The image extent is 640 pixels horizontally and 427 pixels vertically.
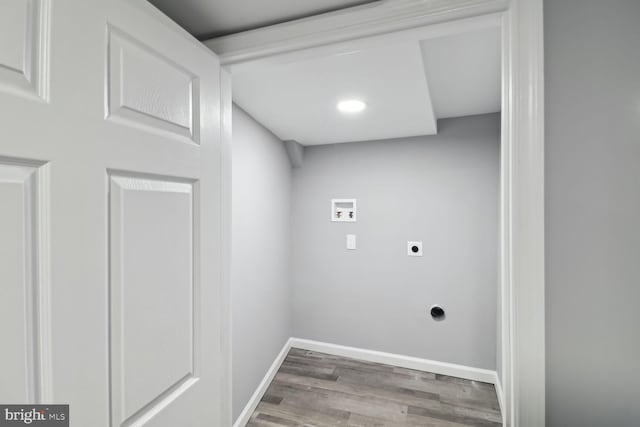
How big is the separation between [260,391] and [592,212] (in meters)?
2.27

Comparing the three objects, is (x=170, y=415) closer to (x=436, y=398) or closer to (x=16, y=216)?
(x=16, y=216)

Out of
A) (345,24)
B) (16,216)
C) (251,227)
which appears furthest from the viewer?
(251,227)

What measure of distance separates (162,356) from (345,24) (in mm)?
1103

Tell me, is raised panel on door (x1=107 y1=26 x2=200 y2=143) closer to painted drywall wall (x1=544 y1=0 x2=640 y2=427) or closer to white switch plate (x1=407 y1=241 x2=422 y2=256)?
painted drywall wall (x1=544 y1=0 x2=640 y2=427)

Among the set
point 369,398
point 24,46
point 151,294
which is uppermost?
point 24,46

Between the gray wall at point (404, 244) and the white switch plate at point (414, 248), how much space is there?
4 cm

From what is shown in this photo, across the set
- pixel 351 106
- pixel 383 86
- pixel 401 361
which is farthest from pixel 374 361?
pixel 383 86

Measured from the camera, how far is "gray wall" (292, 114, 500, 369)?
91.8 inches

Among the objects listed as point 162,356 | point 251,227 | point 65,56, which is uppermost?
point 65,56

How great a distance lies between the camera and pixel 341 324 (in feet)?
9.08

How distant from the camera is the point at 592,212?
71cm

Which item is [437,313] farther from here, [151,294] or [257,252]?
[151,294]

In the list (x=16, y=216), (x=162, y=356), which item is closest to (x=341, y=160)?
(x=162, y=356)

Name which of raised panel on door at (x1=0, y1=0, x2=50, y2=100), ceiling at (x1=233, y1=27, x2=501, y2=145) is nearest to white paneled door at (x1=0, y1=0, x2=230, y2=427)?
raised panel on door at (x1=0, y1=0, x2=50, y2=100)
